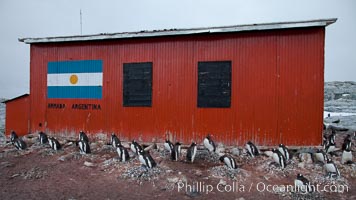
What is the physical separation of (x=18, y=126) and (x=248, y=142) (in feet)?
31.2

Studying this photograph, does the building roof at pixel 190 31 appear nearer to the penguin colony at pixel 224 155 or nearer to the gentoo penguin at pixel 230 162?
the penguin colony at pixel 224 155

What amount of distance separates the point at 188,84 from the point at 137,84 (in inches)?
77.9

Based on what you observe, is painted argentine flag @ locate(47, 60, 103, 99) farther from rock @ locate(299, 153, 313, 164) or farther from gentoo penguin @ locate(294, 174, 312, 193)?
gentoo penguin @ locate(294, 174, 312, 193)

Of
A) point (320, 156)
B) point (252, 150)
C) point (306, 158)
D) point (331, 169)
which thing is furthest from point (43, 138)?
point (331, 169)

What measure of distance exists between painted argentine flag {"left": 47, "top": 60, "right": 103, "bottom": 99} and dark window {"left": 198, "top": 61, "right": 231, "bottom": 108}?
4.07 meters

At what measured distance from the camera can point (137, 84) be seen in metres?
11.0

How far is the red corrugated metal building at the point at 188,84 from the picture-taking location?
380 inches

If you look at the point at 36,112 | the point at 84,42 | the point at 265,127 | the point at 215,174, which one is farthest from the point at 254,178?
the point at 36,112

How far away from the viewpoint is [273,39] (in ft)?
32.1

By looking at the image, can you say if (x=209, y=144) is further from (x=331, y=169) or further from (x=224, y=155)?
(x=331, y=169)

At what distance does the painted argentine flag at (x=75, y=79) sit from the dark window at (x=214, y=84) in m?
4.07

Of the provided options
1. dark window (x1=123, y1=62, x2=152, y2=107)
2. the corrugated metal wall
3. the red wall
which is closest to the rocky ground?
the corrugated metal wall

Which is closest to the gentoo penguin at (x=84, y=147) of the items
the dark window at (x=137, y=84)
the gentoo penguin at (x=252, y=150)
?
the dark window at (x=137, y=84)

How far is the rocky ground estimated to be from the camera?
707cm
